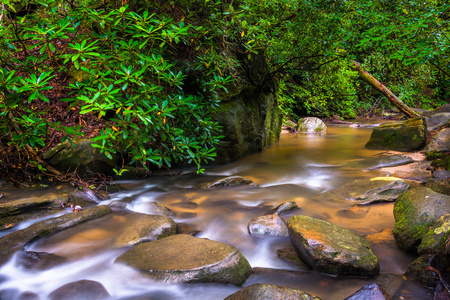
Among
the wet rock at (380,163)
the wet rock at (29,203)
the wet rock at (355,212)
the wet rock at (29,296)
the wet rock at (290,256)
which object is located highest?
the wet rock at (29,203)

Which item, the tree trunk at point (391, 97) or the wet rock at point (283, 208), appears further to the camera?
the tree trunk at point (391, 97)

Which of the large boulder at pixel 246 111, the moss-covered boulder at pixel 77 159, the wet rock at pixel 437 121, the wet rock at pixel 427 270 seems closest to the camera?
the wet rock at pixel 427 270

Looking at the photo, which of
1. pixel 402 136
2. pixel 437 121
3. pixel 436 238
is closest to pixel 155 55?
pixel 436 238

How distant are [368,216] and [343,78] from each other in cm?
837

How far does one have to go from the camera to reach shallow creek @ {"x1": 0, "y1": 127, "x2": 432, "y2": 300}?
89.4 inches

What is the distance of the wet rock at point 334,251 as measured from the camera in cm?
231

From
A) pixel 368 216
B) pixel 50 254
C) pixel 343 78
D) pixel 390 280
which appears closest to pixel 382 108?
pixel 343 78

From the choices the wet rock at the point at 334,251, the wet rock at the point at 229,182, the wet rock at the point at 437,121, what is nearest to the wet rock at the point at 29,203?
the wet rock at the point at 229,182

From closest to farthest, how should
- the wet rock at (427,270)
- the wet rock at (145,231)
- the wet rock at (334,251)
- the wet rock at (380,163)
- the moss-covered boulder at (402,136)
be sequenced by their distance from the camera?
the wet rock at (427,270) → the wet rock at (334,251) → the wet rock at (145,231) → the wet rock at (380,163) → the moss-covered boulder at (402,136)

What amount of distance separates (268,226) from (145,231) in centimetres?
132

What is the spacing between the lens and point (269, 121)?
328 inches

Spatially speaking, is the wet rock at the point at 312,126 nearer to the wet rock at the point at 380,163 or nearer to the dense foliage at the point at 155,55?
the dense foliage at the point at 155,55

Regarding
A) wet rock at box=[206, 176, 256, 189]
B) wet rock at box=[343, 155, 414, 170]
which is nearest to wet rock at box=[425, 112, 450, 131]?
wet rock at box=[343, 155, 414, 170]

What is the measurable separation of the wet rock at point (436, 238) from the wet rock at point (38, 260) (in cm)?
313
